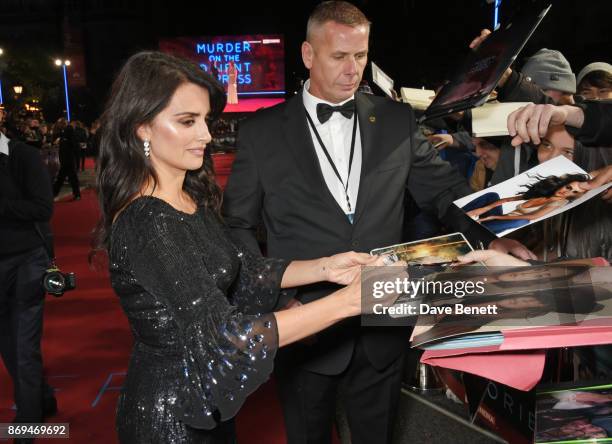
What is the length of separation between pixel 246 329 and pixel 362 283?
0.97 ft

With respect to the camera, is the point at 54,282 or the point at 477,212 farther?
the point at 54,282

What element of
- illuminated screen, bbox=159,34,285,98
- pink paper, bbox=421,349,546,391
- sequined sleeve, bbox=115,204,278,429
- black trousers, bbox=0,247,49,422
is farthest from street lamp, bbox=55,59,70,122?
pink paper, bbox=421,349,546,391

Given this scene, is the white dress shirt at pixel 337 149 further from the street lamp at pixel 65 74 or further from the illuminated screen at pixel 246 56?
the street lamp at pixel 65 74

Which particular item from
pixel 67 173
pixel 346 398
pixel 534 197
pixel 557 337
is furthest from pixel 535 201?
pixel 67 173

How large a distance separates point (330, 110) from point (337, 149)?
153 mm

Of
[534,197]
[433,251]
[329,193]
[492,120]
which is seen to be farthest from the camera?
[329,193]

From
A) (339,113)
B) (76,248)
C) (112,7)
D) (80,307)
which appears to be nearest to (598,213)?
(339,113)

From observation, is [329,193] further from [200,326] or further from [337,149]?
[200,326]

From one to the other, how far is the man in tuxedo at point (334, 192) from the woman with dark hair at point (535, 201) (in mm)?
653

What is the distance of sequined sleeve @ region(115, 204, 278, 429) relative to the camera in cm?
133

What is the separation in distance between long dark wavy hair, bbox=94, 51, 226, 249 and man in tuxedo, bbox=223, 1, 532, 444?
563 mm

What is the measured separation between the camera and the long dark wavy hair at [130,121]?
1570 millimetres

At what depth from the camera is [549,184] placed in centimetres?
133

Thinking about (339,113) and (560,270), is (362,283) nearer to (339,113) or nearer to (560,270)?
(560,270)
